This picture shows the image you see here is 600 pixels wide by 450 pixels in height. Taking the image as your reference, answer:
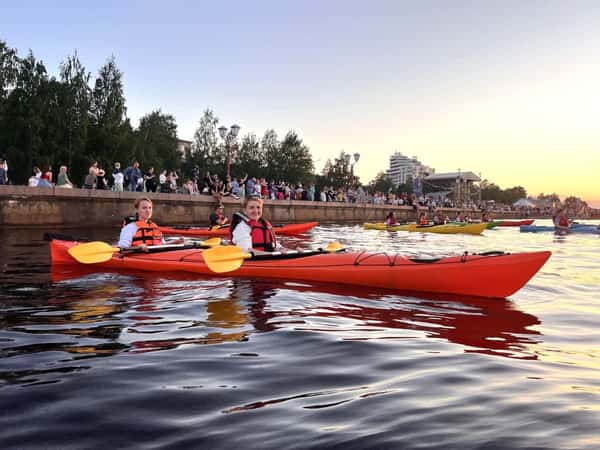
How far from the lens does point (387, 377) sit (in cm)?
343

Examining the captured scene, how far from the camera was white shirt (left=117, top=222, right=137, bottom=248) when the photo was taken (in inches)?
345

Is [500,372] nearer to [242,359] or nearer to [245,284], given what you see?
[242,359]

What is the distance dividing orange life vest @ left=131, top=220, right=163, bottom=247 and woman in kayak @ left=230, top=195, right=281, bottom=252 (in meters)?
1.93

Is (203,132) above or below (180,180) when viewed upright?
above

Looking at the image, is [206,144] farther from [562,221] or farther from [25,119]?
[562,221]

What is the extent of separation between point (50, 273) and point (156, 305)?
338 centimetres

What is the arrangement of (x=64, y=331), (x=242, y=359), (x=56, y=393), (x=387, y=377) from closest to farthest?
(x=56, y=393), (x=387, y=377), (x=242, y=359), (x=64, y=331)

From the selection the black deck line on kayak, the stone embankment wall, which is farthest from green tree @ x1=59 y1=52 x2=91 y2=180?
the black deck line on kayak

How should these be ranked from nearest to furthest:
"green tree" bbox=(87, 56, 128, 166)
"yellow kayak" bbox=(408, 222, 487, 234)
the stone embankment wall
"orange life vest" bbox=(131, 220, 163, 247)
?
"orange life vest" bbox=(131, 220, 163, 247) < the stone embankment wall < "yellow kayak" bbox=(408, 222, 487, 234) < "green tree" bbox=(87, 56, 128, 166)

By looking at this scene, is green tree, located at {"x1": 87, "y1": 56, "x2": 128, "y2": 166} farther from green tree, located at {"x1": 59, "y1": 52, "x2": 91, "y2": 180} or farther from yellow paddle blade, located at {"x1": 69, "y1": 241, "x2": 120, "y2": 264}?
yellow paddle blade, located at {"x1": 69, "y1": 241, "x2": 120, "y2": 264}

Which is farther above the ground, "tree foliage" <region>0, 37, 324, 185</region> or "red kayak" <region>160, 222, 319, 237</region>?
"tree foliage" <region>0, 37, 324, 185</region>

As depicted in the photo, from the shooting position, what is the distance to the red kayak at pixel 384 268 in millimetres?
6340

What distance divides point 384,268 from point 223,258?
2248 mm

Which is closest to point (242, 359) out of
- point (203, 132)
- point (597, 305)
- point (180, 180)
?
point (597, 305)
